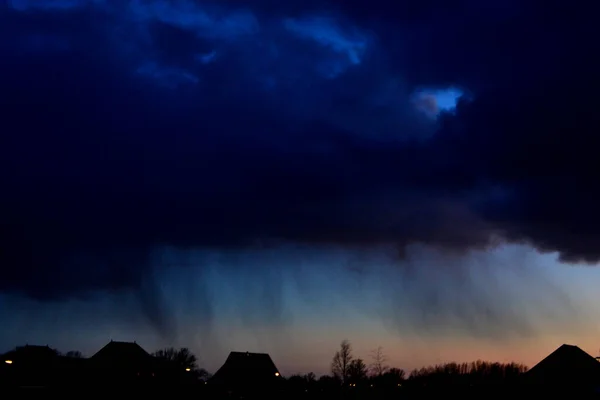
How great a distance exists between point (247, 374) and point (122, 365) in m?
32.0

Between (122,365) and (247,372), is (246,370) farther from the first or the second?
(122,365)

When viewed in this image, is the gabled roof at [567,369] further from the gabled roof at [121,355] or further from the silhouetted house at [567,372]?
the gabled roof at [121,355]

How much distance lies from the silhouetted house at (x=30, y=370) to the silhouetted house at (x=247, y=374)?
3460 cm

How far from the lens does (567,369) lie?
11875 centimetres

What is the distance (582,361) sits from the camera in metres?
121

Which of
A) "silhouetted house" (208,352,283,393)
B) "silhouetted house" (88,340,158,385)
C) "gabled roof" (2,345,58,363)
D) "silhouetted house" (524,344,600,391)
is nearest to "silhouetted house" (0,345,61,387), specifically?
"gabled roof" (2,345,58,363)

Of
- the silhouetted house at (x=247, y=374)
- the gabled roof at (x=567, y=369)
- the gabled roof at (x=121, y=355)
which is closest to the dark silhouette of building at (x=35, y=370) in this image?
the gabled roof at (x=121, y=355)

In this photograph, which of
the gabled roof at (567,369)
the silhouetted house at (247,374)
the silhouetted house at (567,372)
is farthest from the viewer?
the silhouetted house at (247,374)

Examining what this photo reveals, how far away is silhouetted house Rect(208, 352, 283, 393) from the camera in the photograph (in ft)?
472

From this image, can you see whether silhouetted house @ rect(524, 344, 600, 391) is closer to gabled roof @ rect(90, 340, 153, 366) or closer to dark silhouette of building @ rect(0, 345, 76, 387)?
gabled roof @ rect(90, 340, 153, 366)

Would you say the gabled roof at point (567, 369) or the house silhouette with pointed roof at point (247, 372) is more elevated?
the house silhouette with pointed roof at point (247, 372)

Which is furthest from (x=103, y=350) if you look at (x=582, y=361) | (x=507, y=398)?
(x=582, y=361)

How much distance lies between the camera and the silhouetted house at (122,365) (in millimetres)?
111188

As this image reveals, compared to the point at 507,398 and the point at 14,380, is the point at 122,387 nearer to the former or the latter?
the point at 14,380
